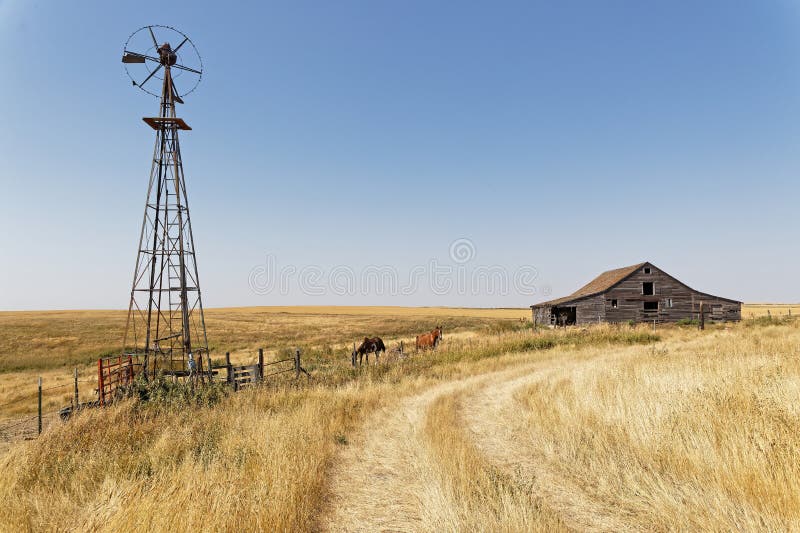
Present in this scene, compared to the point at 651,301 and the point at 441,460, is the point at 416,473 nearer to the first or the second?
the point at 441,460

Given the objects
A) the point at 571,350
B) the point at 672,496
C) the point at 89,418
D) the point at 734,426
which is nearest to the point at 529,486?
the point at 672,496

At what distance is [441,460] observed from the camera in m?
6.32

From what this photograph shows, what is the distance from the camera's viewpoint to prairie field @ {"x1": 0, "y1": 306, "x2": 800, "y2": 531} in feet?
14.4

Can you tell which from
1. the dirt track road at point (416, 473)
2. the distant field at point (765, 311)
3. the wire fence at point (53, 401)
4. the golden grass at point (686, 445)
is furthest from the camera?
the distant field at point (765, 311)

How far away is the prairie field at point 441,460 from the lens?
438cm

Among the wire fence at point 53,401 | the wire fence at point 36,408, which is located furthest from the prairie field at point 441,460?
the wire fence at point 36,408

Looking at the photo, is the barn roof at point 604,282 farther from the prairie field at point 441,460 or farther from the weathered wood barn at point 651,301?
the prairie field at point 441,460

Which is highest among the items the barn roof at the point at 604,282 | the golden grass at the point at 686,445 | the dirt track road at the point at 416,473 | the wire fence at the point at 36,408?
the barn roof at the point at 604,282

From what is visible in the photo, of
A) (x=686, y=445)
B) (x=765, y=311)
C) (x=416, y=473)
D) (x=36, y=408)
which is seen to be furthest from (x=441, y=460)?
(x=765, y=311)

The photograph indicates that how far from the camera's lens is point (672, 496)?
4.71 meters

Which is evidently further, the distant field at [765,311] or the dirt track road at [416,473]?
the distant field at [765,311]

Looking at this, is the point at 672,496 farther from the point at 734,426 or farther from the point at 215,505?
the point at 215,505

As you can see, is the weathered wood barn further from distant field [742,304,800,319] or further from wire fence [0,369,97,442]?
wire fence [0,369,97,442]

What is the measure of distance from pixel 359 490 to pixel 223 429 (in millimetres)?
3691
